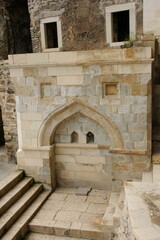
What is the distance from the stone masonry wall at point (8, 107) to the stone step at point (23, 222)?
2.66 metres

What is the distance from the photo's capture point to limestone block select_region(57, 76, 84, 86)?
507 centimetres

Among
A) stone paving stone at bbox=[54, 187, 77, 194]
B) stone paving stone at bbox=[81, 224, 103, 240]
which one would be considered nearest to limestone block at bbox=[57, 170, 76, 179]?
stone paving stone at bbox=[54, 187, 77, 194]

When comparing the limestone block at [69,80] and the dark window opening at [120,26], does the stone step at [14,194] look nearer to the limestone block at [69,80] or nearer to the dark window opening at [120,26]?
the limestone block at [69,80]

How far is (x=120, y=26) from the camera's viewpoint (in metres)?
9.59

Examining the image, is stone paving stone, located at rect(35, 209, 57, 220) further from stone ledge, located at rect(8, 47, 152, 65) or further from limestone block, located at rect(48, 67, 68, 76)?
stone ledge, located at rect(8, 47, 152, 65)

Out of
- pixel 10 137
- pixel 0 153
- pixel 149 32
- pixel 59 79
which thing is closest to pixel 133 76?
pixel 59 79

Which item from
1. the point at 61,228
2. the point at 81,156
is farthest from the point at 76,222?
the point at 81,156

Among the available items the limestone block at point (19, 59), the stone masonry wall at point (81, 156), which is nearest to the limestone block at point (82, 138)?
the stone masonry wall at point (81, 156)

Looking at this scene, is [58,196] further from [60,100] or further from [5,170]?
[60,100]

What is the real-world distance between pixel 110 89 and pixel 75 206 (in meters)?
2.40

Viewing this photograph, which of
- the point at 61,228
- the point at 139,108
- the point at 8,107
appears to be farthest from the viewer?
the point at 8,107

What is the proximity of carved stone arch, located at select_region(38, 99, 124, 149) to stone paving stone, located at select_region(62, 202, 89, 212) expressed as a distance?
1.29 metres

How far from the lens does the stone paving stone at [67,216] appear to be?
4762 mm

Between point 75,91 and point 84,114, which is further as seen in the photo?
point 84,114
